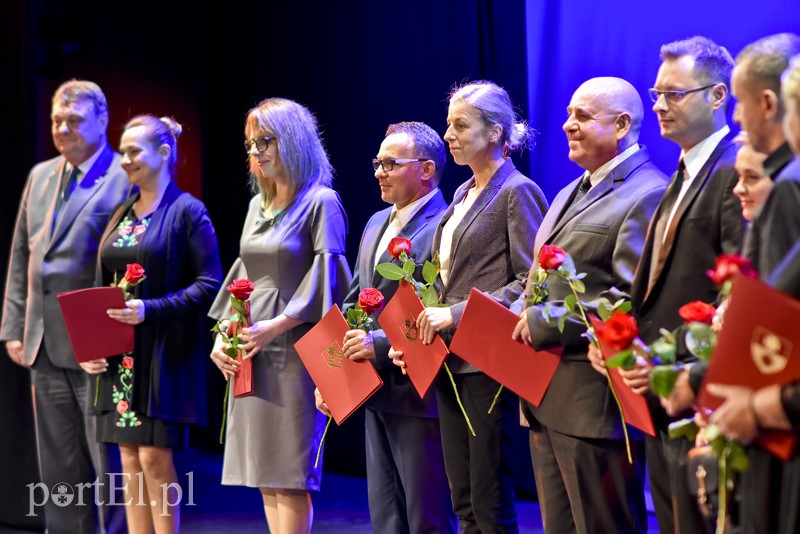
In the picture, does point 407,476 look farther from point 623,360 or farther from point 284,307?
point 623,360

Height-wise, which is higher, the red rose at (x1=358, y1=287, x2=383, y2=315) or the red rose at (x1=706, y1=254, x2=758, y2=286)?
Answer: the red rose at (x1=706, y1=254, x2=758, y2=286)

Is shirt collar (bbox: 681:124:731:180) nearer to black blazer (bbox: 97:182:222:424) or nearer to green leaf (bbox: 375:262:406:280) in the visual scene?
green leaf (bbox: 375:262:406:280)

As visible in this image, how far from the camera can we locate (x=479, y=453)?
9.94ft

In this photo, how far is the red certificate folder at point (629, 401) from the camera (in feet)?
7.77

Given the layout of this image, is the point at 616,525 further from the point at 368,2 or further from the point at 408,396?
the point at 368,2

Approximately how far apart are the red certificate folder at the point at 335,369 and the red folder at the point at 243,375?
247 mm

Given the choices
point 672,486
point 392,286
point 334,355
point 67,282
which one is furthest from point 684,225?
point 67,282

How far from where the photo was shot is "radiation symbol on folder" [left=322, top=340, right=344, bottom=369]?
3.30 metres

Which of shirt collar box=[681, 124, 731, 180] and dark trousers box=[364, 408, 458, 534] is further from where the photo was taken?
dark trousers box=[364, 408, 458, 534]

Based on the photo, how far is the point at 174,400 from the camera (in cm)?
379

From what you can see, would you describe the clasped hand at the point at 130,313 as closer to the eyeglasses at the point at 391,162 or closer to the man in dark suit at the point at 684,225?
the eyeglasses at the point at 391,162

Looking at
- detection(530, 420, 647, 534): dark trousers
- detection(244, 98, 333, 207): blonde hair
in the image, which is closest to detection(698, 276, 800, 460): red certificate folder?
detection(530, 420, 647, 534): dark trousers

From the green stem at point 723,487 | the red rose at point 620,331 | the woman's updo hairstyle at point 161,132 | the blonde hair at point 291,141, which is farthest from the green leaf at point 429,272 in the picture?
the woman's updo hairstyle at point 161,132

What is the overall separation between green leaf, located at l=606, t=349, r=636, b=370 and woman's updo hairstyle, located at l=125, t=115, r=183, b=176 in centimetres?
251
